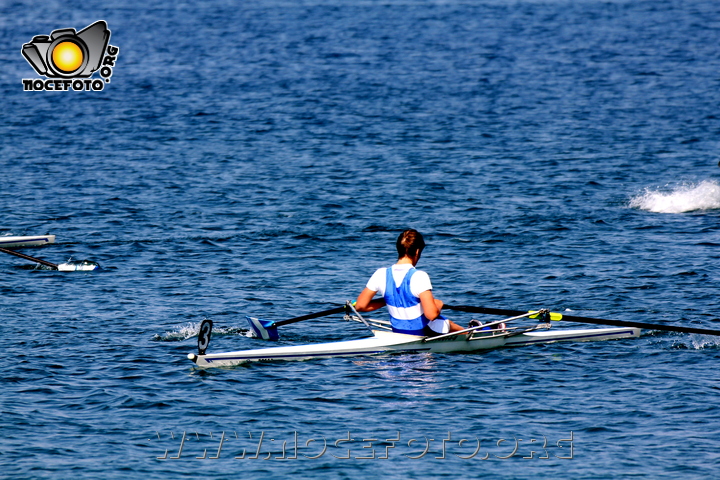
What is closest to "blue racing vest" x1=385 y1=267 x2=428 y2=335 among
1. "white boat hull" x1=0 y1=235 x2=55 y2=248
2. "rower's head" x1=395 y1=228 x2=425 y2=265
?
"rower's head" x1=395 y1=228 x2=425 y2=265

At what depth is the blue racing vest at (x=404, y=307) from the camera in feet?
45.0

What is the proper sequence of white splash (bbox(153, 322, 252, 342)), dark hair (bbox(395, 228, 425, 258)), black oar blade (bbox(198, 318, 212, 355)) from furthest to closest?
white splash (bbox(153, 322, 252, 342))
dark hair (bbox(395, 228, 425, 258))
black oar blade (bbox(198, 318, 212, 355))

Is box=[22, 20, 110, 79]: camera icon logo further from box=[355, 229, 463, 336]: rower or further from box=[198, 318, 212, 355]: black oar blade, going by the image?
box=[355, 229, 463, 336]: rower

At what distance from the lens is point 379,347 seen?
14273mm

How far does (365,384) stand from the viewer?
43.2 feet

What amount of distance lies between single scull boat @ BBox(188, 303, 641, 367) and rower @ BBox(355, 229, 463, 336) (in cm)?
15

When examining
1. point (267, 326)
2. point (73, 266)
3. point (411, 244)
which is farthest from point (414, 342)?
point (73, 266)

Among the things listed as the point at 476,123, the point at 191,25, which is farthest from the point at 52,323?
the point at 191,25

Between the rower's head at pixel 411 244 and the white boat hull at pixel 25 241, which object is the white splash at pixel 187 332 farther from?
the white boat hull at pixel 25 241

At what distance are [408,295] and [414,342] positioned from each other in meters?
0.87

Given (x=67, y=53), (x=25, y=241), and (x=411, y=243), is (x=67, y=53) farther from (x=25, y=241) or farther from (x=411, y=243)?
(x=411, y=243)

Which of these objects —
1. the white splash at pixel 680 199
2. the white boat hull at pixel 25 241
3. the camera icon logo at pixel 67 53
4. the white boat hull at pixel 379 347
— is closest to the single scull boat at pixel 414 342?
the white boat hull at pixel 379 347

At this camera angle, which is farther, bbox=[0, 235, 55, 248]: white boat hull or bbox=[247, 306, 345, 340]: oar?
bbox=[0, 235, 55, 248]: white boat hull

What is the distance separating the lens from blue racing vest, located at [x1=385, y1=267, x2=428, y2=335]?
1373cm
